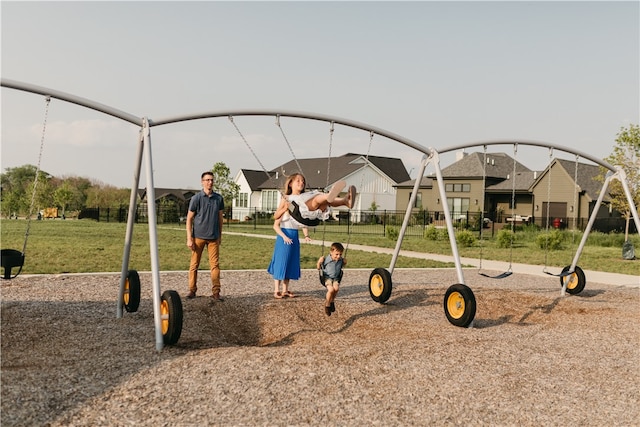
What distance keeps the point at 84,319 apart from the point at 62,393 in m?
3.21

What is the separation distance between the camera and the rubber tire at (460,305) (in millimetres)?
7840

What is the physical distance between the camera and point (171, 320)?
6168 millimetres

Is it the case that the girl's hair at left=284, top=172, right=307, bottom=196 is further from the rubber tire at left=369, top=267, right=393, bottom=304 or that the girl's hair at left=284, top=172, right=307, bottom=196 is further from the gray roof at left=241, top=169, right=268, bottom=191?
the gray roof at left=241, top=169, right=268, bottom=191

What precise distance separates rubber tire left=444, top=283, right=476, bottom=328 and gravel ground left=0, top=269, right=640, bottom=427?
0.17 meters

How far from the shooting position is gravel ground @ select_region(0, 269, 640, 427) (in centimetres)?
453

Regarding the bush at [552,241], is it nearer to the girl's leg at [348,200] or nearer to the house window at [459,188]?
the girl's leg at [348,200]

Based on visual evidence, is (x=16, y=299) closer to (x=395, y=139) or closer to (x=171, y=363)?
(x=171, y=363)

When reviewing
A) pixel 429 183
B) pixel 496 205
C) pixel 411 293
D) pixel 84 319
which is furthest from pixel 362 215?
pixel 84 319

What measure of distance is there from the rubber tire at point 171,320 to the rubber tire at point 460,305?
12.1 ft

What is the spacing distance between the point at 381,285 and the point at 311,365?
4.31 m

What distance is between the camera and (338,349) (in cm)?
632

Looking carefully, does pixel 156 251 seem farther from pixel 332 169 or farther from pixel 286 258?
pixel 332 169

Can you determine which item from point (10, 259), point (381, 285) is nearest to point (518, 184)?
point (381, 285)

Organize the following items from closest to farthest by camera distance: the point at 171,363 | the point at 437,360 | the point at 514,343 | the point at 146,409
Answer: the point at 146,409, the point at 171,363, the point at 437,360, the point at 514,343
